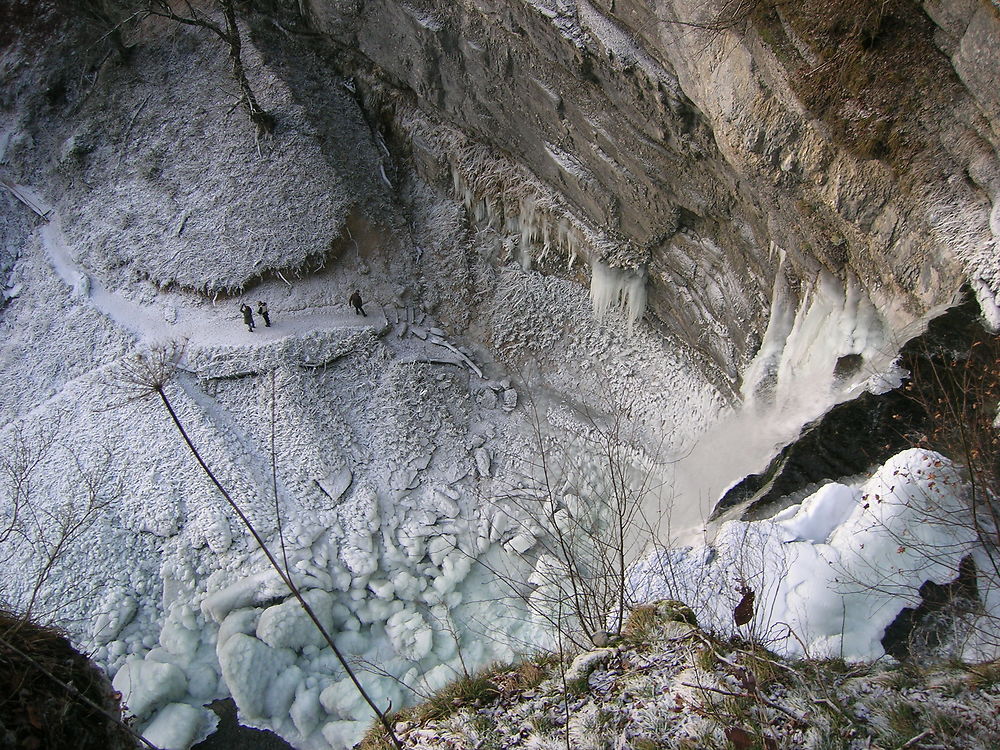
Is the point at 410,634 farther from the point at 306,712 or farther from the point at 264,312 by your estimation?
the point at 264,312

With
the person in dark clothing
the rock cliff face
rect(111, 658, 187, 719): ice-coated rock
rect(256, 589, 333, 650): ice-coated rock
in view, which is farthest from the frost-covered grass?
the person in dark clothing

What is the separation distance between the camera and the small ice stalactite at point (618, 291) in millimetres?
11922

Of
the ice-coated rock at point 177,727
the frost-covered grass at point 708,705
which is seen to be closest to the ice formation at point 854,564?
the frost-covered grass at point 708,705

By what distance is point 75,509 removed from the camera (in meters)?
10.4

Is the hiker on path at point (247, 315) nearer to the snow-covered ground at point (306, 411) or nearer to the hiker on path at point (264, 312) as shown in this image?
the hiker on path at point (264, 312)

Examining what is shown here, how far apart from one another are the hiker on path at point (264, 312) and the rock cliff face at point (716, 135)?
177 inches

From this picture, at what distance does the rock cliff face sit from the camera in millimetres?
7273

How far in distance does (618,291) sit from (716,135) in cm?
376

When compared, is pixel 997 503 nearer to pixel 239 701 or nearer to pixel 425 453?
pixel 425 453

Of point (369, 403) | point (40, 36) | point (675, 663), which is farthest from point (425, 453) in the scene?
point (40, 36)

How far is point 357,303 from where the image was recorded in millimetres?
12305

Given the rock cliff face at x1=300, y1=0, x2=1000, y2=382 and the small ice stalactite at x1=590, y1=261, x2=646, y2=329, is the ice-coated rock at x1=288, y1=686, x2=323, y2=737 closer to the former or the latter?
the small ice stalactite at x1=590, y1=261, x2=646, y2=329

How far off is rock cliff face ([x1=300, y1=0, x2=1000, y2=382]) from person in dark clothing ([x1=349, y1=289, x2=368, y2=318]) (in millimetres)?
3100

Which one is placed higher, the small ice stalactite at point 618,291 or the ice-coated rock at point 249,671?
the small ice stalactite at point 618,291
